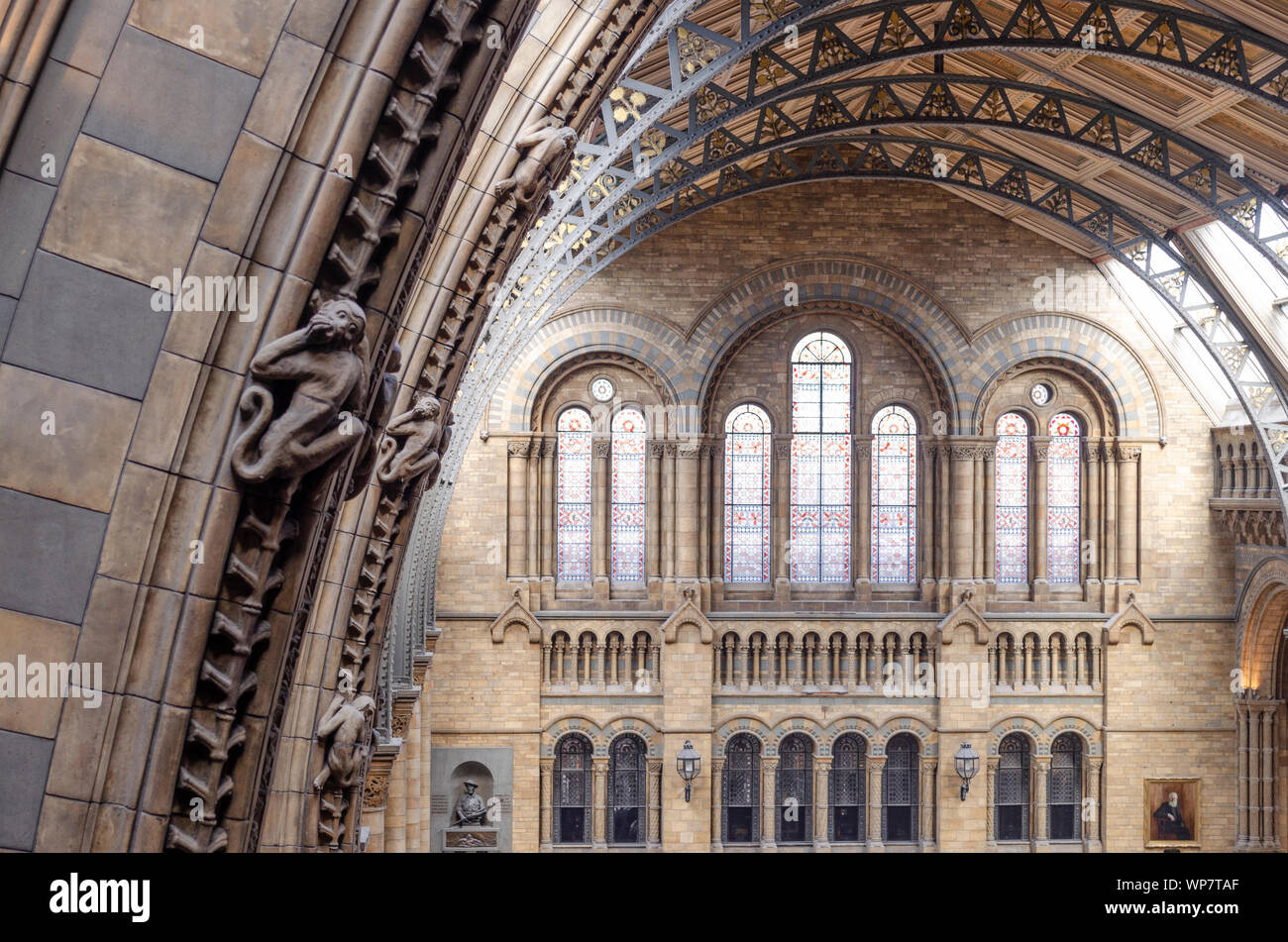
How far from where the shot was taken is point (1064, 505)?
26.8m

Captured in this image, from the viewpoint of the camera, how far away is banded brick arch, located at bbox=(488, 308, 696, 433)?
25.0 metres

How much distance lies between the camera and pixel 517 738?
82.9 ft

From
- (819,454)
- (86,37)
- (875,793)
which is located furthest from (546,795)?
(86,37)

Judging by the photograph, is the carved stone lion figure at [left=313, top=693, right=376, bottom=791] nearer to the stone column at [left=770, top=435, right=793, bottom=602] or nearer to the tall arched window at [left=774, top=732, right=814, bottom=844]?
the stone column at [left=770, top=435, right=793, bottom=602]

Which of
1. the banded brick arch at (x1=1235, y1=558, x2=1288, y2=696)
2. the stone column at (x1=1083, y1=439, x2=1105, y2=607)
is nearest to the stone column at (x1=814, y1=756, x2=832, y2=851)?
the stone column at (x1=1083, y1=439, x2=1105, y2=607)

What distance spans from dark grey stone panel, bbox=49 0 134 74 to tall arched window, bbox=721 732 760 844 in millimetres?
24443

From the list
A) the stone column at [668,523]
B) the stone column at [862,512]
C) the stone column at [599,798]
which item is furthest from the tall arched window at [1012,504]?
the stone column at [599,798]

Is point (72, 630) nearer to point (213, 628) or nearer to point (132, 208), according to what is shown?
point (213, 628)

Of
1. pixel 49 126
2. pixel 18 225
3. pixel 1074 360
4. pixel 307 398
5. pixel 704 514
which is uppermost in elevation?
pixel 1074 360

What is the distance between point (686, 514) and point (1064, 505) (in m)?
7.64

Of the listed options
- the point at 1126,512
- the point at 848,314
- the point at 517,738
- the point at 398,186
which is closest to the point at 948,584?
the point at 1126,512

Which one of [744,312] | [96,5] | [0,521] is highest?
[744,312]

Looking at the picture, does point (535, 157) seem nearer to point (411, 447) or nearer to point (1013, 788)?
point (411, 447)
